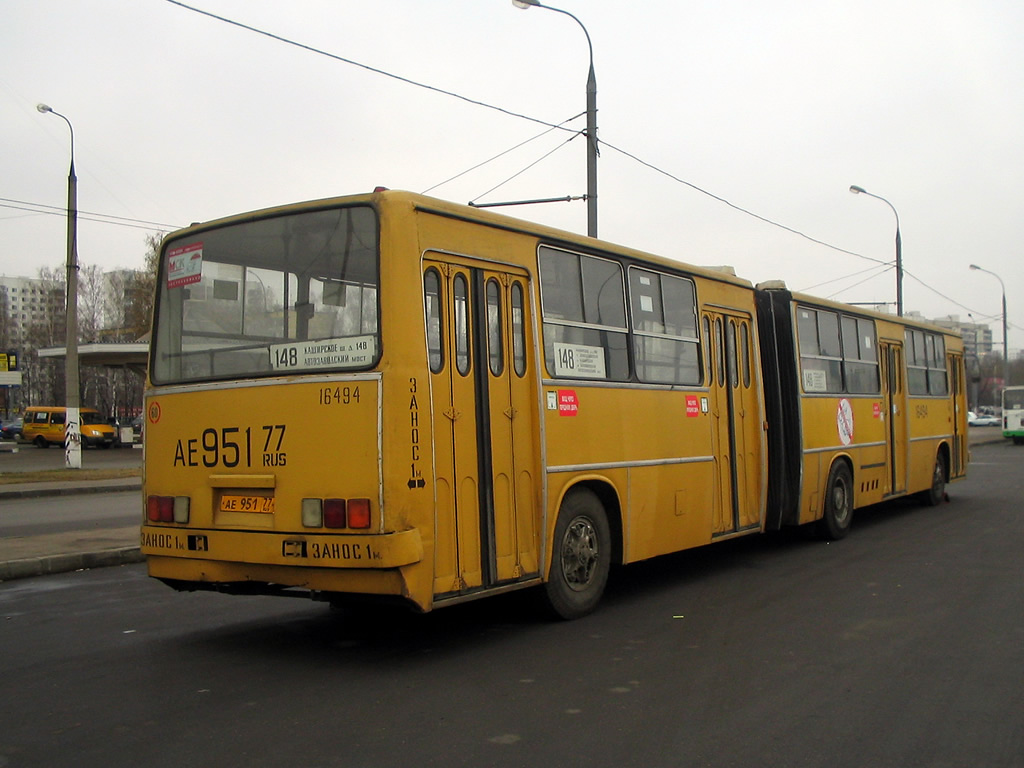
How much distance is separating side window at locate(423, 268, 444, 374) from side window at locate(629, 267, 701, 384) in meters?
2.64

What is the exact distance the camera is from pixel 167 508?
6.87 meters

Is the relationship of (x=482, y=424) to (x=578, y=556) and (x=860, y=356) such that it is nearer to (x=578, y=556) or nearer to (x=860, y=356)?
(x=578, y=556)

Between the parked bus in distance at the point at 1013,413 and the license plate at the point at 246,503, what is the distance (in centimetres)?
4555

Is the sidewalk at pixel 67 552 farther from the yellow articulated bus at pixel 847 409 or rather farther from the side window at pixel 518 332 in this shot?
the yellow articulated bus at pixel 847 409

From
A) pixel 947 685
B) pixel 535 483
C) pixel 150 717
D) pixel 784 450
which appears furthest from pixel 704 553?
pixel 150 717

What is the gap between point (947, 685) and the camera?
5738mm

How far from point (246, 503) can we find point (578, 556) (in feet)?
8.78

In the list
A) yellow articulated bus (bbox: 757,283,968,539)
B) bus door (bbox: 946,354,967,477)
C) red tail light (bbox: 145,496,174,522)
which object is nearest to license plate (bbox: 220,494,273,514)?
red tail light (bbox: 145,496,174,522)

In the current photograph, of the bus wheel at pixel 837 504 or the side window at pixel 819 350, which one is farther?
the bus wheel at pixel 837 504

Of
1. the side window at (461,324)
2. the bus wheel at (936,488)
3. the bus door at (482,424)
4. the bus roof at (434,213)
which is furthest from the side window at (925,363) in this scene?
the side window at (461,324)

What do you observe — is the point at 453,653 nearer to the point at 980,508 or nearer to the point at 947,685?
the point at 947,685

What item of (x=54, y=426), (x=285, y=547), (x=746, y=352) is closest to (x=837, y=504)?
(x=746, y=352)

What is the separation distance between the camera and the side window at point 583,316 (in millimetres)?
7645

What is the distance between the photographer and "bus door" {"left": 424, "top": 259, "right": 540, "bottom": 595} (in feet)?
21.1
